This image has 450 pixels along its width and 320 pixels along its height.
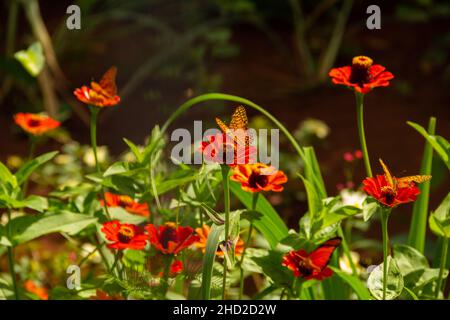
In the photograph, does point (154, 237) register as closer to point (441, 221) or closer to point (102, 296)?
point (102, 296)

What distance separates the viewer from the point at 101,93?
2.82 ft

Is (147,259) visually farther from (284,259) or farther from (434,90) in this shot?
(434,90)

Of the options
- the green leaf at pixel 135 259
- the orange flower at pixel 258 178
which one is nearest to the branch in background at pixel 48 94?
the green leaf at pixel 135 259

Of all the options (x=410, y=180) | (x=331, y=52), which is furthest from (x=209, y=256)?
(x=331, y=52)

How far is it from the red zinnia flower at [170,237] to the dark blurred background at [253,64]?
1.09 meters

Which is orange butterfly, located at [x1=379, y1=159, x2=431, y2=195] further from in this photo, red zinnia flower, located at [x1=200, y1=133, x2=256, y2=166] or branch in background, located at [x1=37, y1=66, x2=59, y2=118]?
branch in background, located at [x1=37, y1=66, x2=59, y2=118]

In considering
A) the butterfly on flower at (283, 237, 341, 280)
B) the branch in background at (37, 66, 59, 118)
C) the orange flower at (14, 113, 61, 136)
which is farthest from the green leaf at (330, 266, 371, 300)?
the branch in background at (37, 66, 59, 118)

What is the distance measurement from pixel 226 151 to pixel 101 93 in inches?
8.2

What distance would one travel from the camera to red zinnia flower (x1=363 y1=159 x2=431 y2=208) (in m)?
0.70

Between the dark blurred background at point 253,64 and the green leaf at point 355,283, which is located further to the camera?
the dark blurred background at point 253,64

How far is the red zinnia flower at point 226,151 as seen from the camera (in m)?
0.72

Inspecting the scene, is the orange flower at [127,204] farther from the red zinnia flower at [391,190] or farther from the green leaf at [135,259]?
the red zinnia flower at [391,190]

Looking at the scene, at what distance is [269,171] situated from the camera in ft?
2.60

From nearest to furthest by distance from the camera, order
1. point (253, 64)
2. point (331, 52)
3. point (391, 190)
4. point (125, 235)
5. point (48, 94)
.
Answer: point (391, 190), point (125, 235), point (48, 94), point (331, 52), point (253, 64)
